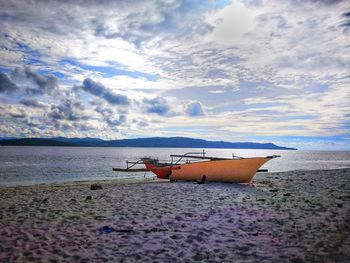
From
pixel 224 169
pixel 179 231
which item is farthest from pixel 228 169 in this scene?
pixel 179 231

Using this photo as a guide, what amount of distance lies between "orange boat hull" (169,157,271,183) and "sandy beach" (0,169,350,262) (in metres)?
7.60

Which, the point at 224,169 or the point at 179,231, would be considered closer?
the point at 179,231

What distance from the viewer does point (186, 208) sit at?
37.0 ft

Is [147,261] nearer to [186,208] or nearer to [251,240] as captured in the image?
[251,240]

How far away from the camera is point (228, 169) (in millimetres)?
20531

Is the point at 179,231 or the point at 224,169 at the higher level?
the point at 224,169

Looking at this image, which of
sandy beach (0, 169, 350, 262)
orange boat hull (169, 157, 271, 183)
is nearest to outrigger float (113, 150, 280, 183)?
orange boat hull (169, 157, 271, 183)

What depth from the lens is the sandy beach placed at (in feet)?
20.7

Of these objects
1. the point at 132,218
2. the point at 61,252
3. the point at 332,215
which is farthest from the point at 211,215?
the point at 61,252

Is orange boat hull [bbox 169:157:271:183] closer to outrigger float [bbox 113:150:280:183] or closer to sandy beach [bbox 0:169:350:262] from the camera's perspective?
outrigger float [bbox 113:150:280:183]

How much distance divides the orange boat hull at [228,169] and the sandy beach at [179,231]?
760 centimetres

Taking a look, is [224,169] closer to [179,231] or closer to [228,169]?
[228,169]

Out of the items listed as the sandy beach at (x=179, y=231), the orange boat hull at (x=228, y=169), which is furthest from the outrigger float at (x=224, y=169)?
the sandy beach at (x=179, y=231)

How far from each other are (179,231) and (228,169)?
12932mm
